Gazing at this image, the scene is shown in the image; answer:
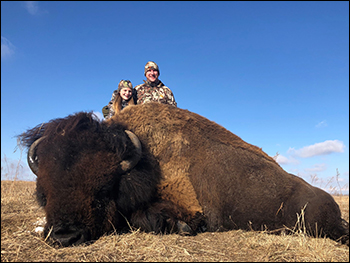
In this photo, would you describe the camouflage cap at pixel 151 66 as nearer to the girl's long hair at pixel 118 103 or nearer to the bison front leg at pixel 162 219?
the girl's long hair at pixel 118 103

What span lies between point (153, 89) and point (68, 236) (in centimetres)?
437

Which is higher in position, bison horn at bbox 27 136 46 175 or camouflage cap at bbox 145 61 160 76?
camouflage cap at bbox 145 61 160 76

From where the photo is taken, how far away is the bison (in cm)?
301

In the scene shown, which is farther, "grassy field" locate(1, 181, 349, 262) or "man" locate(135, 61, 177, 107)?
"man" locate(135, 61, 177, 107)

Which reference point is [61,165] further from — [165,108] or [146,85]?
[146,85]

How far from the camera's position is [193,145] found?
4.29m

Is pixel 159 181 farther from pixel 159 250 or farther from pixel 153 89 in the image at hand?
pixel 153 89

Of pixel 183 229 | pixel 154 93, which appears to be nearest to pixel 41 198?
pixel 183 229

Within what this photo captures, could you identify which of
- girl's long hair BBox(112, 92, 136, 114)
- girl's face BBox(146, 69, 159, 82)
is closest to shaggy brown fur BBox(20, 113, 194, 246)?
girl's long hair BBox(112, 92, 136, 114)

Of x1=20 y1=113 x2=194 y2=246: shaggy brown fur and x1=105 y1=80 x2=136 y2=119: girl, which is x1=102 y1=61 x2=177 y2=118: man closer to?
x1=105 y1=80 x2=136 y2=119: girl

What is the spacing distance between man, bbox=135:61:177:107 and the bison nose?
4.01 m

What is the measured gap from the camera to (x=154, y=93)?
6.43 metres

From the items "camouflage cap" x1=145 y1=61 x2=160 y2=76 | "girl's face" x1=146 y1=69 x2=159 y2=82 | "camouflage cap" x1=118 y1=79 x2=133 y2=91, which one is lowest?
"camouflage cap" x1=118 y1=79 x2=133 y2=91

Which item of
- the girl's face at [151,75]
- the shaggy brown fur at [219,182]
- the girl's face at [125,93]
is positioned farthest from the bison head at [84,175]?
the girl's face at [151,75]
